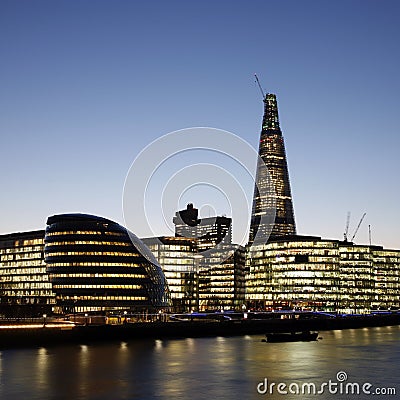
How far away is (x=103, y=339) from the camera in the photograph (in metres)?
145

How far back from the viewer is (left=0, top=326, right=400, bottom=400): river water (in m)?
72.1

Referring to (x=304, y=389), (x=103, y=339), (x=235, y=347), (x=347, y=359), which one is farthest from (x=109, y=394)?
(x=103, y=339)

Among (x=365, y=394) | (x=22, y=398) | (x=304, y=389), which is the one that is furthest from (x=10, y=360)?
(x=365, y=394)

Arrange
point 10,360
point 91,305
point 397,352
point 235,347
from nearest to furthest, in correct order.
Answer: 1. point 10,360
2. point 397,352
3. point 235,347
4. point 91,305

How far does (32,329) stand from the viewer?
132 meters

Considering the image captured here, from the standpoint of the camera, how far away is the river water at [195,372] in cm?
7206

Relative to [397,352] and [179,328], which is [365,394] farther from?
[179,328]

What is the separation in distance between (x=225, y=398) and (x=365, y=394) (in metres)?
15.3

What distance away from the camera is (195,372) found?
293 ft

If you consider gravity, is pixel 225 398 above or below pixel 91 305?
below

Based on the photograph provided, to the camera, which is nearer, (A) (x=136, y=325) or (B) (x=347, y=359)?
(B) (x=347, y=359)

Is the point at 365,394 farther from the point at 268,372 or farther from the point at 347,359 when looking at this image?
the point at 347,359

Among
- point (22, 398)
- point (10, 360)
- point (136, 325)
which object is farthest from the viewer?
point (136, 325)

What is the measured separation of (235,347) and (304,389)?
56238 millimetres
